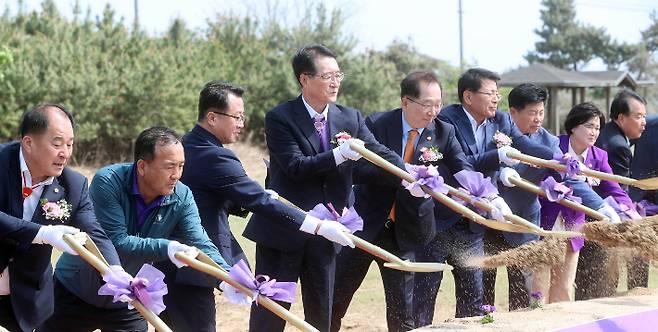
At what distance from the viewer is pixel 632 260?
664cm

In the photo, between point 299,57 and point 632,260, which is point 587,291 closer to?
point 632,260

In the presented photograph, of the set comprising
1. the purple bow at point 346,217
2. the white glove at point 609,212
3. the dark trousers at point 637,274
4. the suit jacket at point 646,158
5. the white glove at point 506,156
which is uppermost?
the white glove at point 506,156

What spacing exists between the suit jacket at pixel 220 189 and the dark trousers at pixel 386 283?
827mm

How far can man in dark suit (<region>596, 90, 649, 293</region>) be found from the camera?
285 inches

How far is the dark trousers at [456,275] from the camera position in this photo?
19.5ft

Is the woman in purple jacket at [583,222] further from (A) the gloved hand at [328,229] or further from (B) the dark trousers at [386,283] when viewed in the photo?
(A) the gloved hand at [328,229]

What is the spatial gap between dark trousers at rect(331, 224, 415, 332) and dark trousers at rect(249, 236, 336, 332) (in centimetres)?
52

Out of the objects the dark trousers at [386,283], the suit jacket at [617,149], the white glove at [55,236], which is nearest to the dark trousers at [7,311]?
the white glove at [55,236]

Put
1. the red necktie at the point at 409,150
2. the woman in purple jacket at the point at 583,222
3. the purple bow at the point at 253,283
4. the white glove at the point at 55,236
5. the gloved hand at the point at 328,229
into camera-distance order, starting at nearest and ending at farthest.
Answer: the white glove at the point at 55,236 → the purple bow at the point at 253,283 → the gloved hand at the point at 328,229 → the red necktie at the point at 409,150 → the woman in purple jacket at the point at 583,222

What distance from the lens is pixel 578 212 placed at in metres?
6.48

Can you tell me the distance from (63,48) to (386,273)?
1667cm

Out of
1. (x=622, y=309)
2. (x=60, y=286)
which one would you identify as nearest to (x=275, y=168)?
(x=60, y=286)

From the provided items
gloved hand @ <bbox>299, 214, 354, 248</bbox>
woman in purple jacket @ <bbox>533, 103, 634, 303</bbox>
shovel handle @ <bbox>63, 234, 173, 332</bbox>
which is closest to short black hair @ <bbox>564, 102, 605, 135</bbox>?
woman in purple jacket @ <bbox>533, 103, 634, 303</bbox>

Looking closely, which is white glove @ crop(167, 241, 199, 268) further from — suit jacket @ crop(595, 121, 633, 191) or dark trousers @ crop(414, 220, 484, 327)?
suit jacket @ crop(595, 121, 633, 191)
